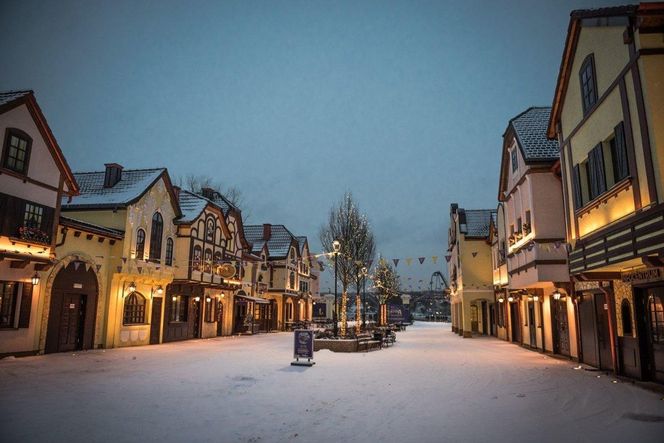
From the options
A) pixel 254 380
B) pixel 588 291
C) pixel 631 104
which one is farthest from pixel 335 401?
pixel 588 291

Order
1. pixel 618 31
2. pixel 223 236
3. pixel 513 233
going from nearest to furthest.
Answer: pixel 618 31
pixel 513 233
pixel 223 236

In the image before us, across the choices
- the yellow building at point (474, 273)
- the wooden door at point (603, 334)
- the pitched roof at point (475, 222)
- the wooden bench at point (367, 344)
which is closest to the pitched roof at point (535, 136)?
the wooden door at point (603, 334)

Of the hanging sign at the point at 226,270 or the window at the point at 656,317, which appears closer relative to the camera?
the window at the point at 656,317

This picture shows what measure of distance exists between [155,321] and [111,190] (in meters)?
7.94

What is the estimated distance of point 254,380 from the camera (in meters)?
12.7

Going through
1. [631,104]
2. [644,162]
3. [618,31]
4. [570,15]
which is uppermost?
[570,15]

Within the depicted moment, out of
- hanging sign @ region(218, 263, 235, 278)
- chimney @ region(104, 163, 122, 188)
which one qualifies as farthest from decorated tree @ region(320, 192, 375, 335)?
chimney @ region(104, 163, 122, 188)

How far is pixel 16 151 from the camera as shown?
17.0 metres

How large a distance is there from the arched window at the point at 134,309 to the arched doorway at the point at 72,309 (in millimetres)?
2280

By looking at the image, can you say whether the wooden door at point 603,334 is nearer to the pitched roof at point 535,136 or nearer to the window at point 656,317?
the window at point 656,317

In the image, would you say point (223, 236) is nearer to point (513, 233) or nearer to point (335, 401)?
point (513, 233)

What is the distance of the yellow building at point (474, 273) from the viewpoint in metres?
36.8

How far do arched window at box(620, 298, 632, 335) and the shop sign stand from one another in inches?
34.7

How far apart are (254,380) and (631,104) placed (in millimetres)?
12021
